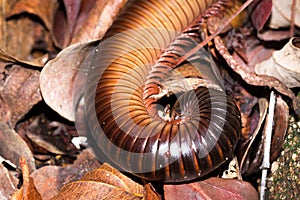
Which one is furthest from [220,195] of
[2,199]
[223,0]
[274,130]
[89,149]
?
[223,0]

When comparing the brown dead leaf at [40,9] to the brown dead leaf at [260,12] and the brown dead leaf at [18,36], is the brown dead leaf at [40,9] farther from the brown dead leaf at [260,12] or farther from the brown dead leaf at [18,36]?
the brown dead leaf at [260,12]

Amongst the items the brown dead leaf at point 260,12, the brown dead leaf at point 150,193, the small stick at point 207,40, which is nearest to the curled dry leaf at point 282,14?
the brown dead leaf at point 260,12

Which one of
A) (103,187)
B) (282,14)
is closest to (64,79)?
(103,187)

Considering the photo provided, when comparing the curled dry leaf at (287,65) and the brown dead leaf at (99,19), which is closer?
the curled dry leaf at (287,65)

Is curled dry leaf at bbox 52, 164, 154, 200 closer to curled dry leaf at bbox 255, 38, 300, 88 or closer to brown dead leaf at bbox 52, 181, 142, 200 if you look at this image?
brown dead leaf at bbox 52, 181, 142, 200

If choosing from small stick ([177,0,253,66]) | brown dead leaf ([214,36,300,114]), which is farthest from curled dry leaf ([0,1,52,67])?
brown dead leaf ([214,36,300,114])
